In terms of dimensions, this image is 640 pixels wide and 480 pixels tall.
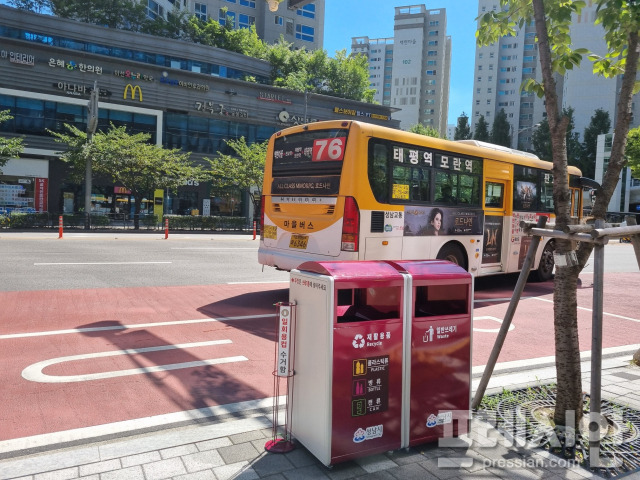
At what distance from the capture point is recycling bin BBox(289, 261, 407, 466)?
11.7 ft

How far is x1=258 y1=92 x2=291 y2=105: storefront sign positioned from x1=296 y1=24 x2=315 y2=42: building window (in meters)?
28.4

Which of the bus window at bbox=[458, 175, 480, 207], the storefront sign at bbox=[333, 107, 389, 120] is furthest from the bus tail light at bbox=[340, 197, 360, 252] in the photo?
the storefront sign at bbox=[333, 107, 389, 120]

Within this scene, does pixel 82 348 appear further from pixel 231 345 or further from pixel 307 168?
pixel 307 168

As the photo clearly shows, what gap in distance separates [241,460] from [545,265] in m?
12.8

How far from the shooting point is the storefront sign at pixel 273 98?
47.1 meters

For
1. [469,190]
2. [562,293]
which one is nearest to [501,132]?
[469,190]

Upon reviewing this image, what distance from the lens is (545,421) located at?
4590 millimetres

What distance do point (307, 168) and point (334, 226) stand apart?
4.75 ft

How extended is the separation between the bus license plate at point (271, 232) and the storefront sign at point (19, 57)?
3552 centimetres

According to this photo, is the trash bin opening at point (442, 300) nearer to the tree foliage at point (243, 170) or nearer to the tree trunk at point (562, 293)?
the tree trunk at point (562, 293)

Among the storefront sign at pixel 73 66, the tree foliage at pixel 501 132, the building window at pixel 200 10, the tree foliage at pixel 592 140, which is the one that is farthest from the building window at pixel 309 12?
the tree foliage at pixel 592 140

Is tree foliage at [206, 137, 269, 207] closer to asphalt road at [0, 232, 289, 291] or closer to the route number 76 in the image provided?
asphalt road at [0, 232, 289, 291]

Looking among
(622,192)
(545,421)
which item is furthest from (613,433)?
(622,192)

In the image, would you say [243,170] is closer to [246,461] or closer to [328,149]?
[328,149]
